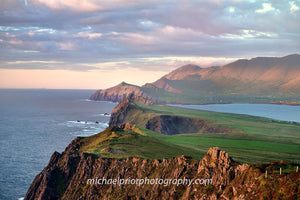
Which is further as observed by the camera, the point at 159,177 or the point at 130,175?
Result: the point at 130,175

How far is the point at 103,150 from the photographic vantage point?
463ft

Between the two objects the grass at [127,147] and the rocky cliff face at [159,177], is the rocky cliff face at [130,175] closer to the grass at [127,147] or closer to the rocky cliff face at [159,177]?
the rocky cliff face at [159,177]

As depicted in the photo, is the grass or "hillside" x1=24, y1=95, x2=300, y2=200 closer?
"hillside" x1=24, y1=95, x2=300, y2=200

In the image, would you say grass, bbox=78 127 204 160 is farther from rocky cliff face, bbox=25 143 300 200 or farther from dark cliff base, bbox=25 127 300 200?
rocky cliff face, bbox=25 143 300 200

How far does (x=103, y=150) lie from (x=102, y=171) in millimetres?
22676

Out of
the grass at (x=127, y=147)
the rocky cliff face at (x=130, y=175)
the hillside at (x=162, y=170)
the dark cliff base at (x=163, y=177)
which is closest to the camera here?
the dark cliff base at (x=163, y=177)

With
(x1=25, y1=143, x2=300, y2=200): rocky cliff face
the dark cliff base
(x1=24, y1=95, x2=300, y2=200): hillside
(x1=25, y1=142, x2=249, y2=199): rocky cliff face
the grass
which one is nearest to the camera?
the dark cliff base

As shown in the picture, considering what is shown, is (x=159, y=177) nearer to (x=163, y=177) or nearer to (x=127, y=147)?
(x=163, y=177)

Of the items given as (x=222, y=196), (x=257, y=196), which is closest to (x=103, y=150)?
(x=222, y=196)

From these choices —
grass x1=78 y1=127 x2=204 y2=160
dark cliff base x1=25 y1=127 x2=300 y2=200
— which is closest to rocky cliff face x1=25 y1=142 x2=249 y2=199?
dark cliff base x1=25 y1=127 x2=300 y2=200

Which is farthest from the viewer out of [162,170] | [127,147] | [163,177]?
[127,147]

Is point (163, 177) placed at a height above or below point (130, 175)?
above

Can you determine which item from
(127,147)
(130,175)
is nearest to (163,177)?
(130,175)

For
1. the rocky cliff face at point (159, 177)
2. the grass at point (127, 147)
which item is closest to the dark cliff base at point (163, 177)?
the rocky cliff face at point (159, 177)
